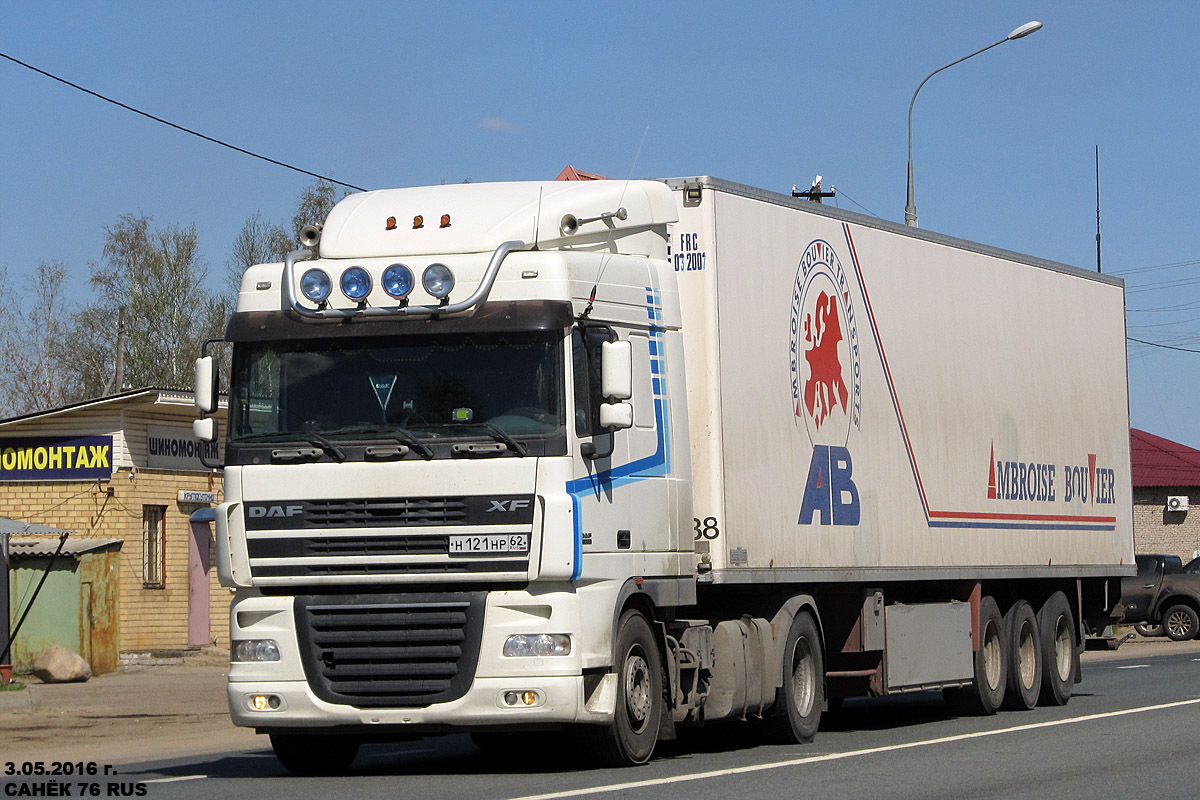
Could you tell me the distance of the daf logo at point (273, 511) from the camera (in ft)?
37.5

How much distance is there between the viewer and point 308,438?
11523 mm

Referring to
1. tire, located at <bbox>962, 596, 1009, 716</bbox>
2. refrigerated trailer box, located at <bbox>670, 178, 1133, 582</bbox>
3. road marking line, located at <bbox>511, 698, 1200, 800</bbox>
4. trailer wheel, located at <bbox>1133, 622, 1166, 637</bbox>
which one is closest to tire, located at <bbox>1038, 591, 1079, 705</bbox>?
refrigerated trailer box, located at <bbox>670, 178, 1133, 582</bbox>

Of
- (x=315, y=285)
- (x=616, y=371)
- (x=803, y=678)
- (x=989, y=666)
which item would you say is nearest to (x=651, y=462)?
(x=616, y=371)

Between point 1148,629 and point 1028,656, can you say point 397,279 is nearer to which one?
point 1028,656

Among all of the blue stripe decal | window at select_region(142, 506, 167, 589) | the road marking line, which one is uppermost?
the blue stripe decal

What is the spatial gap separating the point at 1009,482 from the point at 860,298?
344 cm

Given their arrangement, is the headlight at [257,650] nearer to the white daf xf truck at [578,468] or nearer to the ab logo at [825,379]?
the white daf xf truck at [578,468]

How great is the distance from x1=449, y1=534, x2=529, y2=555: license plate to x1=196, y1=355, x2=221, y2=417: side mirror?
6.65 ft

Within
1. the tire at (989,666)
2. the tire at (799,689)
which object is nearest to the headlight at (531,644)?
the tire at (799,689)

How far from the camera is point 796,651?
14.5 meters

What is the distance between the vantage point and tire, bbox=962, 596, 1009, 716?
17.3 metres

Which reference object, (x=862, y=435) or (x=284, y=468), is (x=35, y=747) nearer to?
(x=284, y=468)

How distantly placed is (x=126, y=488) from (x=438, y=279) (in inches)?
711

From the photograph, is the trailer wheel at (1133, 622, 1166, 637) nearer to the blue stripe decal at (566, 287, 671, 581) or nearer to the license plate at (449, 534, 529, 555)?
the blue stripe decal at (566, 287, 671, 581)
